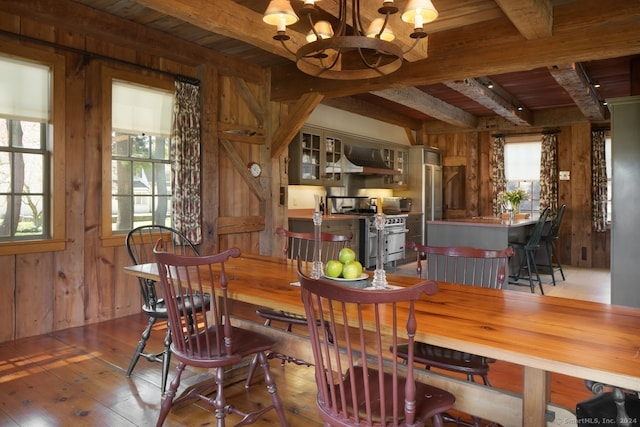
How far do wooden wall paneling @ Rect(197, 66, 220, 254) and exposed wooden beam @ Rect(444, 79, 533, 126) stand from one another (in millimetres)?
2614

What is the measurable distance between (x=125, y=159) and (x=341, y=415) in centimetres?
354

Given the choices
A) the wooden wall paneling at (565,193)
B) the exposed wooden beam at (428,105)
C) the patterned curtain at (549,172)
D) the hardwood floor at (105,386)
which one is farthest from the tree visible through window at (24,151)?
the wooden wall paneling at (565,193)

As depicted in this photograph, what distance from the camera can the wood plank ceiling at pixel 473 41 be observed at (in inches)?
126

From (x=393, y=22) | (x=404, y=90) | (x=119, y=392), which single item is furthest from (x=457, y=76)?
(x=119, y=392)

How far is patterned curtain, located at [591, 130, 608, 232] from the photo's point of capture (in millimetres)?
7477

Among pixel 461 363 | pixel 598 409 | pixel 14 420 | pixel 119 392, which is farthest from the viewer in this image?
pixel 119 392

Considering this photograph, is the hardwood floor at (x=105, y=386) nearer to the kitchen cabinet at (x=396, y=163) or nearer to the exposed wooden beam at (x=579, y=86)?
the exposed wooden beam at (x=579, y=86)

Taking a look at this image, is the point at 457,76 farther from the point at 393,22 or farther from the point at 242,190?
the point at 242,190

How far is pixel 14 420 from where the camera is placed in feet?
7.27

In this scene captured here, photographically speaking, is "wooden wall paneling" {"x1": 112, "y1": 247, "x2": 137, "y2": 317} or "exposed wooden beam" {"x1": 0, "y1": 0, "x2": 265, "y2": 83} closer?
"exposed wooden beam" {"x1": 0, "y1": 0, "x2": 265, "y2": 83}

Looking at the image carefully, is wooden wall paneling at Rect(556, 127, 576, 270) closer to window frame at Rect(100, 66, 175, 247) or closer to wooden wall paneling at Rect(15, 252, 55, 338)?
window frame at Rect(100, 66, 175, 247)

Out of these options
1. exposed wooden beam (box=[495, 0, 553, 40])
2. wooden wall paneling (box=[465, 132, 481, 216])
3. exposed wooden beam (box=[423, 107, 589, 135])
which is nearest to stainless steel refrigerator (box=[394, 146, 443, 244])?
exposed wooden beam (box=[423, 107, 589, 135])

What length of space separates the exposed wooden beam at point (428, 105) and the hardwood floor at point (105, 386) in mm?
3697

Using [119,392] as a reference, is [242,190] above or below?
above
